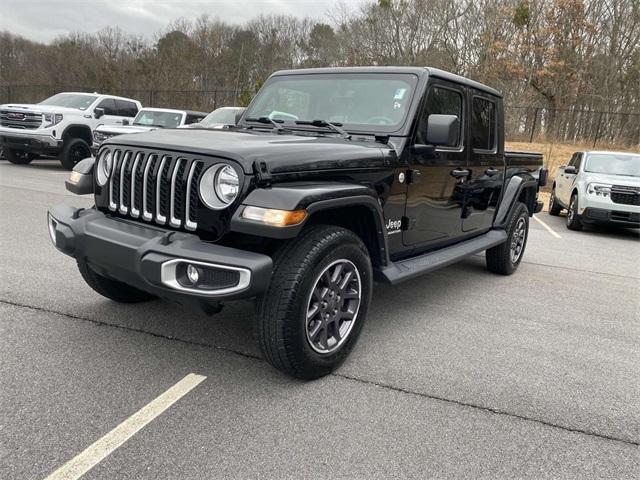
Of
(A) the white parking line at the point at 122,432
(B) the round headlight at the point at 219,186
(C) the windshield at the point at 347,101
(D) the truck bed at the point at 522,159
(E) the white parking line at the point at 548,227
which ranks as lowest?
(A) the white parking line at the point at 122,432

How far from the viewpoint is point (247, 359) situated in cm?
336

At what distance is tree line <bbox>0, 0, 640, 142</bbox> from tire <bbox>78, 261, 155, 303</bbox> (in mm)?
22313

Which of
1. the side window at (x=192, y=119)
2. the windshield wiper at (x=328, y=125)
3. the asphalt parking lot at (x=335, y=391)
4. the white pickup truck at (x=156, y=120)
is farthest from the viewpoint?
the side window at (x=192, y=119)

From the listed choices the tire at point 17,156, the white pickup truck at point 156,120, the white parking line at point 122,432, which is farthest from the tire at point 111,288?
the tire at point 17,156

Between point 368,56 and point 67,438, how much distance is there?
1183 inches

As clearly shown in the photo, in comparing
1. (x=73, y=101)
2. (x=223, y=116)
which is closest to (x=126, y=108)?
(x=73, y=101)

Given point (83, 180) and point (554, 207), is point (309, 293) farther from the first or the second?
point (554, 207)

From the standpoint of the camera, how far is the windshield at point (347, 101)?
3.96 meters

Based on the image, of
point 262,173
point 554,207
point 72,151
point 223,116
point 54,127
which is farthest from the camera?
point 72,151

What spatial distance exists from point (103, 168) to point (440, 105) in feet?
8.58

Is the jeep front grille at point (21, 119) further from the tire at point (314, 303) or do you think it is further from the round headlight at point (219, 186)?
the tire at point (314, 303)

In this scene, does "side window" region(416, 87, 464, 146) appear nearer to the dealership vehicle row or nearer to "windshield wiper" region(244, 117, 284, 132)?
"windshield wiper" region(244, 117, 284, 132)

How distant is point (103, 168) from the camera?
3408mm

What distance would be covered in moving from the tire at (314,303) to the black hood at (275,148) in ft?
1.35
